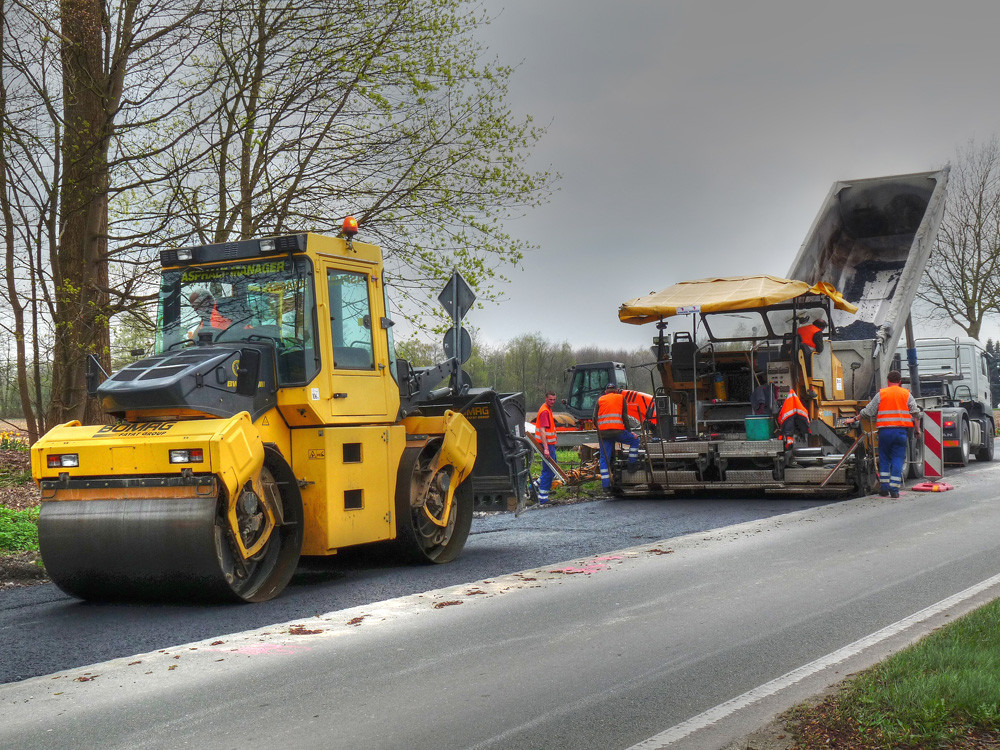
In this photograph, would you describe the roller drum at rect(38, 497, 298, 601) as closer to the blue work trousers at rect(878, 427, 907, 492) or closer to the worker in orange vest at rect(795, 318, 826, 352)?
the blue work trousers at rect(878, 427, 907, 492)

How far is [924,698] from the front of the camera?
4082mm

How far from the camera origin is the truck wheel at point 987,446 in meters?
20.6

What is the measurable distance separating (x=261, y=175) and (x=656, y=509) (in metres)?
6.76

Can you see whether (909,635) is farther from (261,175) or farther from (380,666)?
(261,175)

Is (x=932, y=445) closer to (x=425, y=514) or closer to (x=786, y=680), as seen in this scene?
(x=425, y=514)

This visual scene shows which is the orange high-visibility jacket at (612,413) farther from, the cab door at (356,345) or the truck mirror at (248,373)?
the truck mirror at (248,373)

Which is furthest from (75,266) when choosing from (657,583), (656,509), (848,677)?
(848,677)

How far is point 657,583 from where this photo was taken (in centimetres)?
762

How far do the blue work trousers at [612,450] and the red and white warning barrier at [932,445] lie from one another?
480cm

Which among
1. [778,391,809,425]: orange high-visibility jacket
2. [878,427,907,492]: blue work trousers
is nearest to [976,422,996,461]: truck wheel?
[878,427,907,492]: blue work trousers

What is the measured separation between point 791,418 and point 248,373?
8647 mm

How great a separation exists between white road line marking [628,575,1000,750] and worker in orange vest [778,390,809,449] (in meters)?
7.14

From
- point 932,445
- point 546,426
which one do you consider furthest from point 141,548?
point 932,445

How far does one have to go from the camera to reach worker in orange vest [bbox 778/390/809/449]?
550 inches
